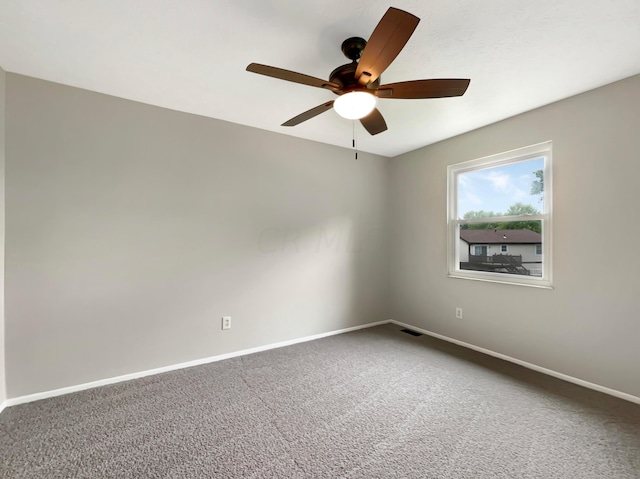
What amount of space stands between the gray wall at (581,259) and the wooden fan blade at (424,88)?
1.56 m

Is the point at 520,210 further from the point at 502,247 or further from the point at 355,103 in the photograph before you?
the point at 355,103

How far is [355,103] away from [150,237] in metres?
2.09

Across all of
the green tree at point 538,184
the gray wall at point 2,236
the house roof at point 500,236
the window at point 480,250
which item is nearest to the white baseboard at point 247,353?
the gray wall at point 2,236

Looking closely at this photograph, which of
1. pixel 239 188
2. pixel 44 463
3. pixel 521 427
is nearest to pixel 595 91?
pixel 521 427

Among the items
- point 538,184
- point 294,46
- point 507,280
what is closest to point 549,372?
point 507,280

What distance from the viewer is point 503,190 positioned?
10.0 ft

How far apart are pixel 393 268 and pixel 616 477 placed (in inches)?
112

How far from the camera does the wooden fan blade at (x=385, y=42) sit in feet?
3.86

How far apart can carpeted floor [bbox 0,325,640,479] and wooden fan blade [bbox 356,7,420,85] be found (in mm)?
2111

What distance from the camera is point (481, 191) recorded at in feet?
10.7

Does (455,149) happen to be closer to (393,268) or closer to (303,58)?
(393,268)

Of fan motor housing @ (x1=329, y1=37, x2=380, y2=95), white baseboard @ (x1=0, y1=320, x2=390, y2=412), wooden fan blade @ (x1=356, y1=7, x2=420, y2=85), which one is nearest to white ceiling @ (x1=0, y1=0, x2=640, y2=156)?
fan motor housing @ (x1=329, y1=37, x2=380, y2=95)

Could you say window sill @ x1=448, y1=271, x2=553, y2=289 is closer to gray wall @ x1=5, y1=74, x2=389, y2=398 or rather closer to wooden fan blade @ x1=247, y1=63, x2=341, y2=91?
gray wall @ x1=5, y1=74, x2=389, y2=398

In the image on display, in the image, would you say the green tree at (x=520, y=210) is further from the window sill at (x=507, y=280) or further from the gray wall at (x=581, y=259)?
the window sill at (x=507, y=280)
